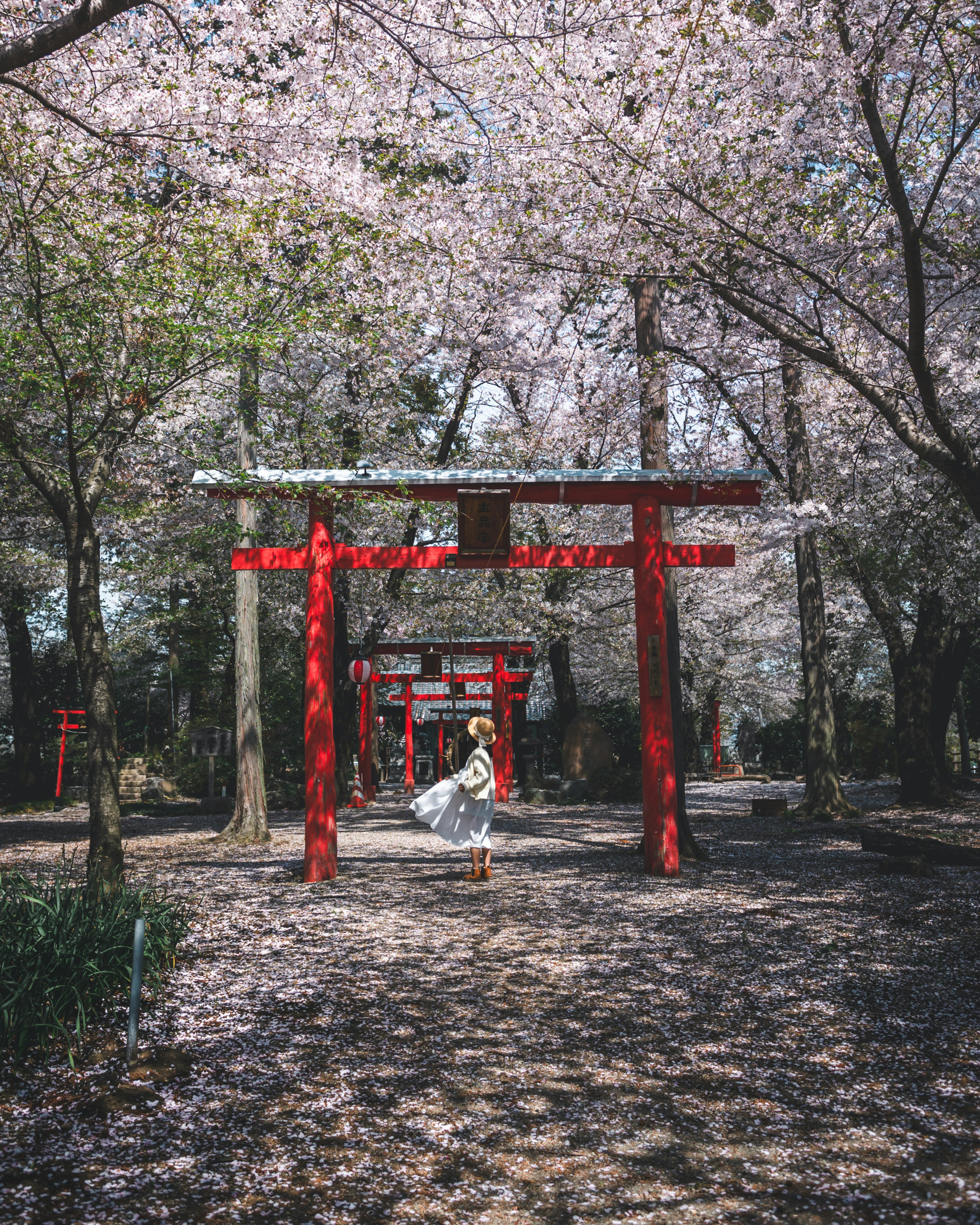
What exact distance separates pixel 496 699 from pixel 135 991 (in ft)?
54.9

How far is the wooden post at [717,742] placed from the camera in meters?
31.8

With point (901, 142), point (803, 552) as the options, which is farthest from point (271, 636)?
point (901, 142)

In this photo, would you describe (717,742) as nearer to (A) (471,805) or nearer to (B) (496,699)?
(B) (496,699)

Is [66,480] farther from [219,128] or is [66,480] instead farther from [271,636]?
[271,636]

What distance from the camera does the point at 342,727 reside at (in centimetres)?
1839

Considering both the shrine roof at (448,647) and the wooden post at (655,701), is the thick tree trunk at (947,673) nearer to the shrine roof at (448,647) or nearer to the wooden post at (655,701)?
the wooden post at (655,701)

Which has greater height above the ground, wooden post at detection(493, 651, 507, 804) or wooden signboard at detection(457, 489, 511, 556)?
wooden signboard at detection(457, 489, 511, 556)

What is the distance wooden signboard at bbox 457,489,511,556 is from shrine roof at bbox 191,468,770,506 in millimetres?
91

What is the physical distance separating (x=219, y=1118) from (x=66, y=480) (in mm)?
6725

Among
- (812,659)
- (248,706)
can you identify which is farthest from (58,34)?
(812,659)

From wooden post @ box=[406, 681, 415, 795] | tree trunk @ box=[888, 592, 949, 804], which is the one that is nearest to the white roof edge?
tree trunk @ box=[888, 592, 949, 804]

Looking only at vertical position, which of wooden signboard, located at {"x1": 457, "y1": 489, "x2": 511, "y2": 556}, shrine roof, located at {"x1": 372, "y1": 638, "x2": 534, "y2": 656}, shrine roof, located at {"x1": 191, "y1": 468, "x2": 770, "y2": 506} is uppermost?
shrine roof, located at {"x1": 191, "y1": 468, "x2": 770, "y2": 506}

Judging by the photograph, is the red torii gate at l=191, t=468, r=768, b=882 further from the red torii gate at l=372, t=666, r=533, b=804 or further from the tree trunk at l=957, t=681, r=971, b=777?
the tree trunk at l=957, t=681, r=971, b=777

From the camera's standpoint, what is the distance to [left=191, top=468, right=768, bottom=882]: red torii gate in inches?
350
